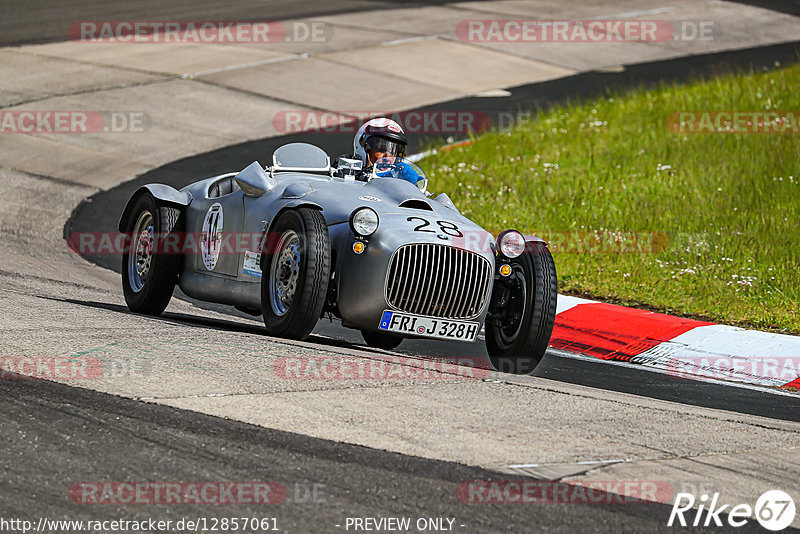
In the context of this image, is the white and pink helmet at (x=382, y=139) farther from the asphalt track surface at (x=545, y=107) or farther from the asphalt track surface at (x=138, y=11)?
the asphalt track surface at (x=138, y=11)

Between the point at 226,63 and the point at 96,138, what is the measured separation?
194 inches

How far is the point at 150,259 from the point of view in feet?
29.5

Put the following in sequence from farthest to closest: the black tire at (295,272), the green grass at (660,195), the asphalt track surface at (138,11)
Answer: the asphalt track surface at (138,11), the green grass at (660,195), the black tire at (295,272)

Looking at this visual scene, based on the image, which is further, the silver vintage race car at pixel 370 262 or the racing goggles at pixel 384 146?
the racing goggles at pixel 384 146

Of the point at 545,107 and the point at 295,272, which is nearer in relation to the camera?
the point at 295,272

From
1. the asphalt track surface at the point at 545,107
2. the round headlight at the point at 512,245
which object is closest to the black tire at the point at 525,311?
the round headlight at the point at 512,245

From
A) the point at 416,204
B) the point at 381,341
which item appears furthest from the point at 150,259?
the point at 416,204

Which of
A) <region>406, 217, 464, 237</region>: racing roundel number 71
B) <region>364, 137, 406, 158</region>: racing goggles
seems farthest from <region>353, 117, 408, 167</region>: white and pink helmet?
<region>406, 217, 464, 237</region>: racing roundel number 71

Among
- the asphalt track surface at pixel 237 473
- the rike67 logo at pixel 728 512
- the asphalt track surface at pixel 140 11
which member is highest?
the asphalt track surface at pixel 140 11

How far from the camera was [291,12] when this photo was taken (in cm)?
2592

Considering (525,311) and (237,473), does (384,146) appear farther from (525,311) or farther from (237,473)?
(237,473)

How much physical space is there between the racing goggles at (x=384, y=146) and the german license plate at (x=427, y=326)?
6.11ft

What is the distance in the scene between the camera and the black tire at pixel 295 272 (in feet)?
23.5

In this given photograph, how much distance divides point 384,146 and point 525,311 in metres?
1.91
